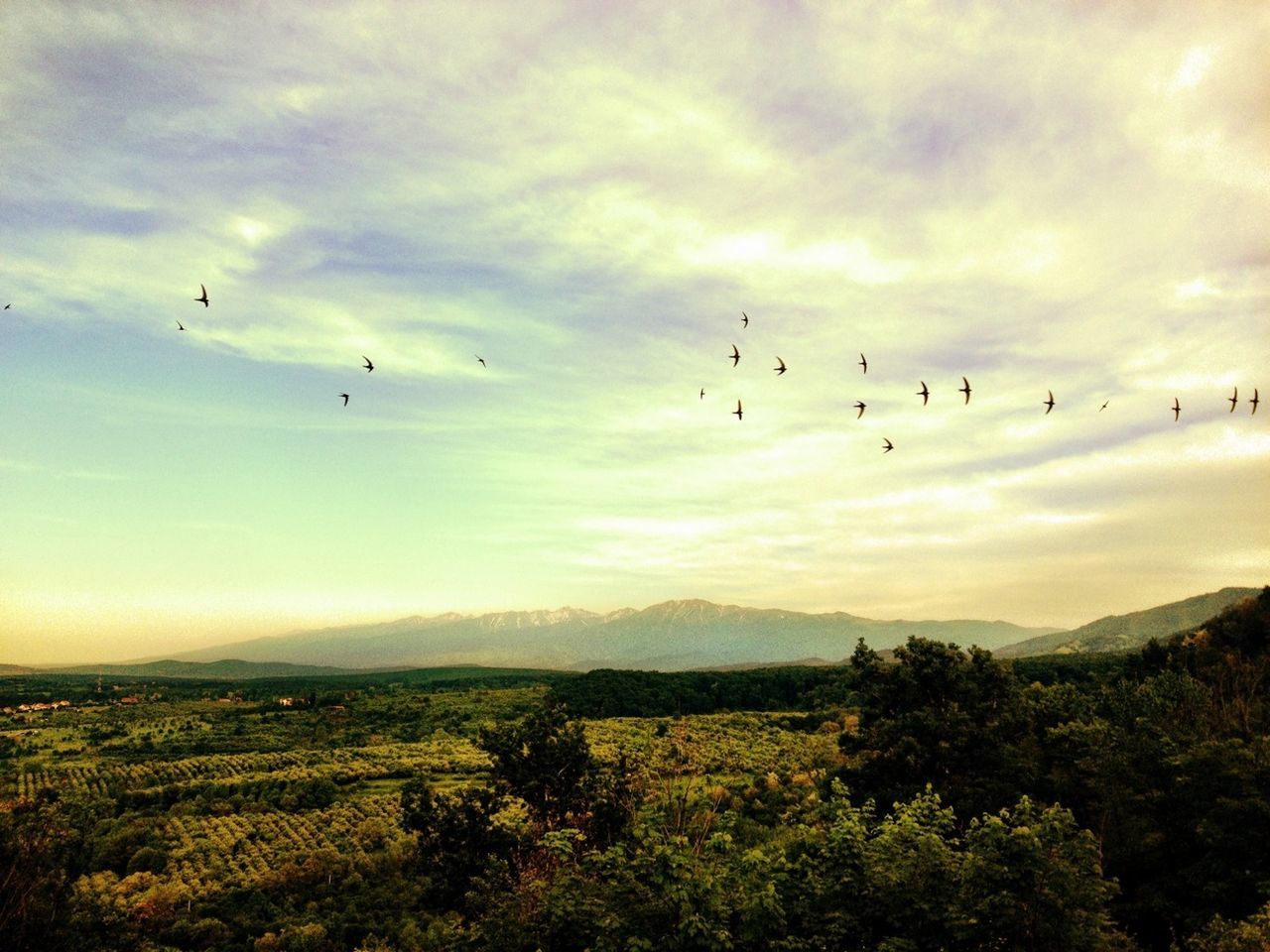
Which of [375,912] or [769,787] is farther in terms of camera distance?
[769,787]

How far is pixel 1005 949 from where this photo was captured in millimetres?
14438

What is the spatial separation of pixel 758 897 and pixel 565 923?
485 cm

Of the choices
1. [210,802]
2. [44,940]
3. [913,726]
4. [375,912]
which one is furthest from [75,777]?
[913,726]

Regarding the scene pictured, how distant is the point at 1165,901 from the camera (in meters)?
24.2

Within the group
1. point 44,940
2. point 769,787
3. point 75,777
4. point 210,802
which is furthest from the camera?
point 75,777

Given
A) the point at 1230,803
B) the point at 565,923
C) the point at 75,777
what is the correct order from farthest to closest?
the point at 75,777
the point at 1230,803
the point at 565,923

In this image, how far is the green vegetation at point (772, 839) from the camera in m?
15.2

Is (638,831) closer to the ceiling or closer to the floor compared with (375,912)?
closer to the ceiling

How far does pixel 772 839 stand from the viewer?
45.7 metres

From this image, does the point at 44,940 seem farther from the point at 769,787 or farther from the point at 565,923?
the point at 769,787

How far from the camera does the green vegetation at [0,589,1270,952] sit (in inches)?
599

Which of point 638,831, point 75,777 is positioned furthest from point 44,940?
point 75,777

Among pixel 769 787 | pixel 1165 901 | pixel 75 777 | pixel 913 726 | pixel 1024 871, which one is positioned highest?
pixel 1024 871

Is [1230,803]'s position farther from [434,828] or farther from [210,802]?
[210,802]
